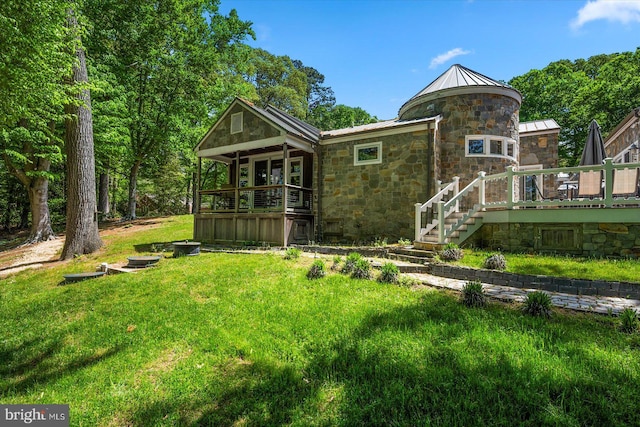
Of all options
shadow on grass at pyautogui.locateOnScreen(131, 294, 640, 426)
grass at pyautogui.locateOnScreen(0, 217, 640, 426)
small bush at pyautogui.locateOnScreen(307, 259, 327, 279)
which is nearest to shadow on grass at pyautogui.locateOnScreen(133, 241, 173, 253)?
grass at pyautogui.locateOnScreen(0, 217, 640, 426)

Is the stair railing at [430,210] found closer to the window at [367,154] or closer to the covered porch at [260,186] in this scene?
the window at [367,154]

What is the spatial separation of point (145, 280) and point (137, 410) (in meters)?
4.50

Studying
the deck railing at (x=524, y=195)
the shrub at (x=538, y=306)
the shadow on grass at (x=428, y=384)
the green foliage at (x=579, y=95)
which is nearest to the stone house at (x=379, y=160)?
the deck railing at (x=524, y=195)

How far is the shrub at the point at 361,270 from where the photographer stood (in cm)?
595

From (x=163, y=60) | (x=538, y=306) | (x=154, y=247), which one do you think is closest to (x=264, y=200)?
(x=154, y=247)

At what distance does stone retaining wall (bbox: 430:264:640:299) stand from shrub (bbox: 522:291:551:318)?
145 cm

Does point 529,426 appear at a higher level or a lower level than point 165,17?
lower

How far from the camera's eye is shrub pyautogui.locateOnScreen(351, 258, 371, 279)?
5.95 meters

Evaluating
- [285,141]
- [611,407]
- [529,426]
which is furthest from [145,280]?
[611,407]

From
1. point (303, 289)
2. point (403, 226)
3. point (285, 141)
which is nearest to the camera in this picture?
point (303, 289)

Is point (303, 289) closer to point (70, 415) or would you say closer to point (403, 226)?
point (70, 415)

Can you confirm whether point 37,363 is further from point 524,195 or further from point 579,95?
point 579,95

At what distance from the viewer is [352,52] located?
13125 millimetres

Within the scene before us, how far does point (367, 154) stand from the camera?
11125mm
